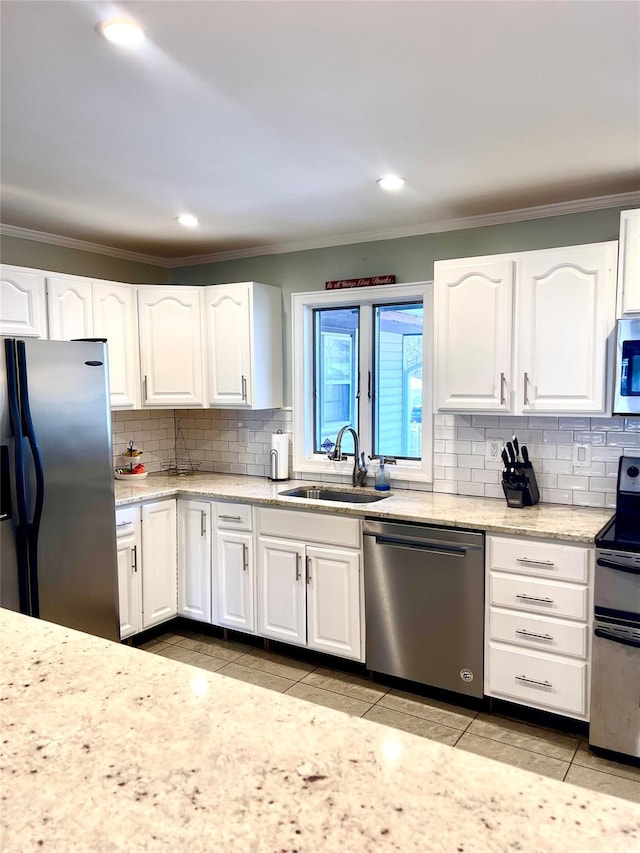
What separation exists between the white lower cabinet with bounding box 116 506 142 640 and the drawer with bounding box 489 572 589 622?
2.03 metres

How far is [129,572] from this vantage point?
3.64 meters

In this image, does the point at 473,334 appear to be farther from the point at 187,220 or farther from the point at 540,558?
the point at 187,220

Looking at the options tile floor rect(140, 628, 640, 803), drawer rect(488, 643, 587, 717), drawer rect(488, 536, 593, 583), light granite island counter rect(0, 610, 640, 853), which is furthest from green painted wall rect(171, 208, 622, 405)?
light granite island counter rect(0, 610, 640, 853)

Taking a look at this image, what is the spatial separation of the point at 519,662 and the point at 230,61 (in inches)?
105

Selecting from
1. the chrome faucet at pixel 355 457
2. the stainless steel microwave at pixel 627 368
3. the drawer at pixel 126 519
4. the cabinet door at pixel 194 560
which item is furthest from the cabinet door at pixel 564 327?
the drawer at pixel 126 519

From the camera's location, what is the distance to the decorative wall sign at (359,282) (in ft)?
12.5

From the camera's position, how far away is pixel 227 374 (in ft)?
13.5

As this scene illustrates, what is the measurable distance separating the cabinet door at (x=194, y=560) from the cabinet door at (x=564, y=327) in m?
2.00

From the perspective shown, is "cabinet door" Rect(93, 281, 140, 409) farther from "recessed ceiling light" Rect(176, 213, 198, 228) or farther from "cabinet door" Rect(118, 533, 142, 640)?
"cabinet door" Rect(118, 533, 142, 640)

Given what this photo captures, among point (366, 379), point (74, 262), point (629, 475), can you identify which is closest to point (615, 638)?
point (629, 475)

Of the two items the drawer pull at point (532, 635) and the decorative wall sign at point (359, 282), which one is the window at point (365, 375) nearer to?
the decorative wall sign at point (359, 282)

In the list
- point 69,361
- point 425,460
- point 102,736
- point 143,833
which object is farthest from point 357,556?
point 143,833

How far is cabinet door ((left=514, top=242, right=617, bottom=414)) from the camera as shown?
9.45 ft

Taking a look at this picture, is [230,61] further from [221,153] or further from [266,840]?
[266,840]
